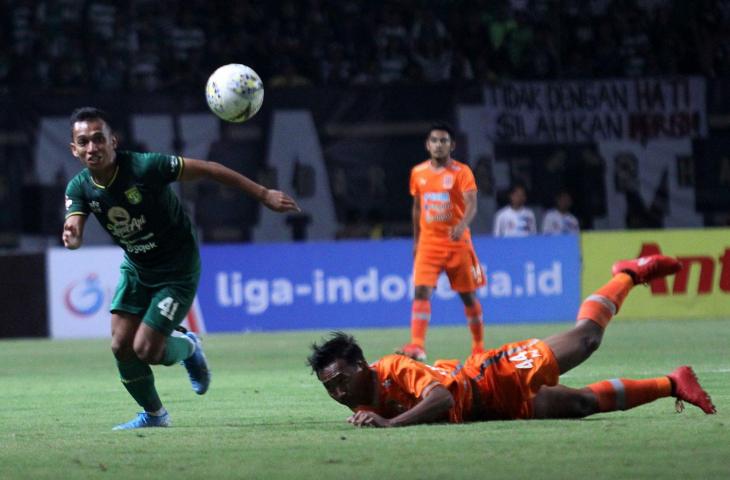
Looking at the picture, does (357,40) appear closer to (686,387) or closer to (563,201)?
(563,201)

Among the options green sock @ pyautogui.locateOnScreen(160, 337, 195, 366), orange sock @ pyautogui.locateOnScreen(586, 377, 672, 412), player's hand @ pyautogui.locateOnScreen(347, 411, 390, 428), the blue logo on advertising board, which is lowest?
the blue logo on advertising board

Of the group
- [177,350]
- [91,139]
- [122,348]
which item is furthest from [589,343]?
[91,139]

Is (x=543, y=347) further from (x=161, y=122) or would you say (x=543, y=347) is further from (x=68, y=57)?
(x=68, y=57)

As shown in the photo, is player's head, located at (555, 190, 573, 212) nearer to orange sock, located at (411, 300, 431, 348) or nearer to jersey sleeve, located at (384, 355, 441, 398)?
orange sock, located at (411, 300, 431, 348)

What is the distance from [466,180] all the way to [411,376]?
6.60 metres

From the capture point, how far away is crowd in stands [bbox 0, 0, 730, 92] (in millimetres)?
21359

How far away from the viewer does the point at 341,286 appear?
1891 centimetres

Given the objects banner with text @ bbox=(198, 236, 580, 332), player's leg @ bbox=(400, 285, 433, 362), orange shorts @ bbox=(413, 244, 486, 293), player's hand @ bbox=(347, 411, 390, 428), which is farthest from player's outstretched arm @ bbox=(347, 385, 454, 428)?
banner with text @ bbox=(198, 236, 580, 332)

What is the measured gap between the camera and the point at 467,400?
26.2 feet

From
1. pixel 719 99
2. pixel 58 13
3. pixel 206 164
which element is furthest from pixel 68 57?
pixel 206 164

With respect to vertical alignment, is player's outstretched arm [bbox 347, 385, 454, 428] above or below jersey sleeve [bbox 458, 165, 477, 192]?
below

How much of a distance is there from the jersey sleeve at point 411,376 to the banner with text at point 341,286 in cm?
1115

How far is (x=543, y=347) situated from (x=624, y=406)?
526 millimetres

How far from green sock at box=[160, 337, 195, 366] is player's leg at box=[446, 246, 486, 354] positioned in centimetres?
515
